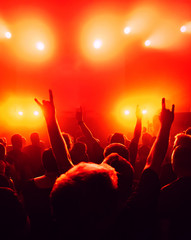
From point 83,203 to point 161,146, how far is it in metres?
1.09

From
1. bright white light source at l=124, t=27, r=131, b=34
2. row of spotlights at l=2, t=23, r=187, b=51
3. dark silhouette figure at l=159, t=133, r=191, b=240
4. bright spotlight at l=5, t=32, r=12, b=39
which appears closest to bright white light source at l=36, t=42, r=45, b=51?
row of spotlights at l=2, t=23, r=187, b=51

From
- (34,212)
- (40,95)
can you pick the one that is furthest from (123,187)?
(40,95)

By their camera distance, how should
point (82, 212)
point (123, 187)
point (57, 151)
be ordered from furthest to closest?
point (57, 151) → point (123, 187) → point (82, 212)

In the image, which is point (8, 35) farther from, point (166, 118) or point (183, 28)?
point (166, 118)

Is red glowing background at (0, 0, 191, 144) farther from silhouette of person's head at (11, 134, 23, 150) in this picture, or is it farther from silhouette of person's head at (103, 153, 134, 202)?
silhouette of person's head at (103, 153, 134, 202)

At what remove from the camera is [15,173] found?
332 cm

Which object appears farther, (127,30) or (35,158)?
(127,30)

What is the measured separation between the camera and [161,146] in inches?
70.7

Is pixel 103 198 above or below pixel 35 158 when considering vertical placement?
above

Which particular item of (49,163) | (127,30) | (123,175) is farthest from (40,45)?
(123,175)

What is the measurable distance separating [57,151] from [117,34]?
9.43 m

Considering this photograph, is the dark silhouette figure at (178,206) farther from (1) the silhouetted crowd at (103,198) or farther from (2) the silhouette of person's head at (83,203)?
(2) the silhouette of person's head at (83,203)

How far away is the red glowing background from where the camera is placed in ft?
29.7

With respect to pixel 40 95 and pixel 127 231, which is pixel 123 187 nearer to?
pixel 127 231
